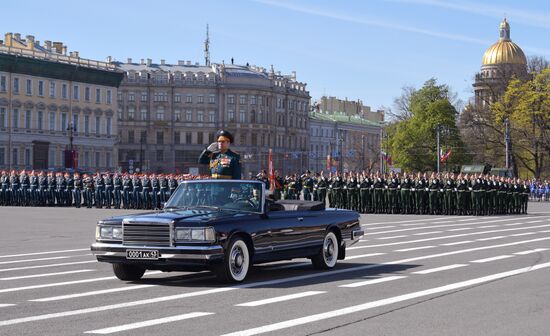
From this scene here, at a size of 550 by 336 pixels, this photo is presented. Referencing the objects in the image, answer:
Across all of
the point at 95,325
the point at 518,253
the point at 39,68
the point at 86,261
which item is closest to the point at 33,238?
the point at 86,261

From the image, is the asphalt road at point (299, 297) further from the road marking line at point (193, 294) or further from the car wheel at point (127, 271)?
the car wheel at point (127, 271)

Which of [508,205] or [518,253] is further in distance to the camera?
[508,205]

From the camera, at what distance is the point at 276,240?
628 inches

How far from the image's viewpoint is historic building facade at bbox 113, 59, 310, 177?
517 ft

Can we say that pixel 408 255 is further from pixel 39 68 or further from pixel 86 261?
pixel 39 68

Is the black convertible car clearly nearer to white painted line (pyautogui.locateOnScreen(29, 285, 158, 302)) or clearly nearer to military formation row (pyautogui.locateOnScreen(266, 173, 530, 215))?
white painted line (pyautogui.locateOnScreen(29, 285, 158, 302))

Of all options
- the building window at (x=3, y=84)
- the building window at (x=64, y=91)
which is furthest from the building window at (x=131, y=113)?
the building window at (x=3, y=84)

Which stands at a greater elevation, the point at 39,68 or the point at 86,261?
the point at 39,68

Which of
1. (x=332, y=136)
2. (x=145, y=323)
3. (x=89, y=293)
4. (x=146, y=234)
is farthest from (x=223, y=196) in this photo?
(x=332, y=136)

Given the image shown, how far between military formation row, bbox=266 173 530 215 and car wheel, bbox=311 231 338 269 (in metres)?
29.7

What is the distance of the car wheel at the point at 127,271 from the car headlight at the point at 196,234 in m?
1.25

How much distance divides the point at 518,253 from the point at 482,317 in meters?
10.7

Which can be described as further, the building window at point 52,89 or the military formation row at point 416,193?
the building window at point 52,89

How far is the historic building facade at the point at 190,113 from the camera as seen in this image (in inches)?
6206
